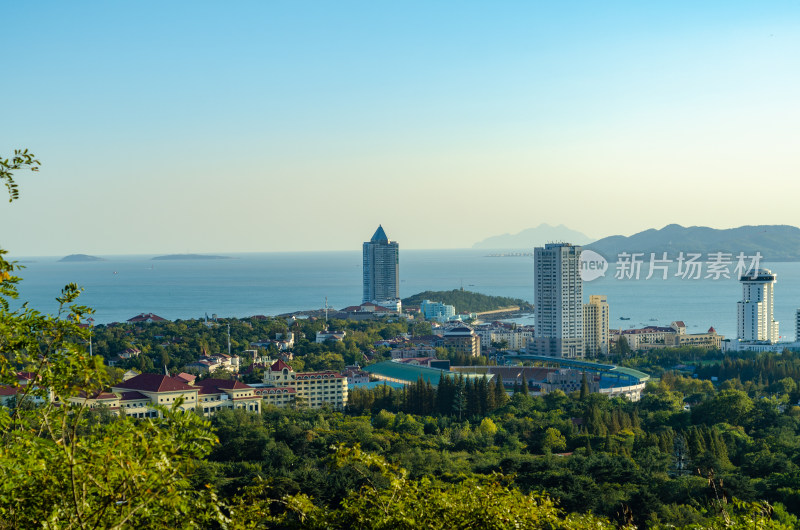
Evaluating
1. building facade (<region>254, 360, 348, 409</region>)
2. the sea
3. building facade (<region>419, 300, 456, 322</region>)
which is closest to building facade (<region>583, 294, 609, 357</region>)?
the sea

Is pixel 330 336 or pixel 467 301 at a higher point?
pixel 330 336

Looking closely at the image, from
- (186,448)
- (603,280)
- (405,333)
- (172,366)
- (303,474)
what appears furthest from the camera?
(603,280)

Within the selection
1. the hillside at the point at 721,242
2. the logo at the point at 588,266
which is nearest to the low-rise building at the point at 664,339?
the logo at the point at 588,266

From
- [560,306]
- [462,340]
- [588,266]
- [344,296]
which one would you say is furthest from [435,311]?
[344,296]

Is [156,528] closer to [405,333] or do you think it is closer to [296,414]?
[296,414]

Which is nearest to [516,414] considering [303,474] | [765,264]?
[303,474]

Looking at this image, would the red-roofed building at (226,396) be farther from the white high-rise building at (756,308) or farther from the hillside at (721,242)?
the hillside at (721,242)

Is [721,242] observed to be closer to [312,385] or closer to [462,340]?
[462,340]
